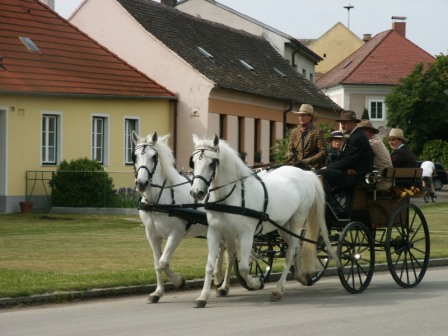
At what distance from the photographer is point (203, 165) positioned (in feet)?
43.5

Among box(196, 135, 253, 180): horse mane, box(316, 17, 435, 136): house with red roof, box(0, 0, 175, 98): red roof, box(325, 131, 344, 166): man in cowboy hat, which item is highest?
box(316, 17, 435, 136): house with red roof

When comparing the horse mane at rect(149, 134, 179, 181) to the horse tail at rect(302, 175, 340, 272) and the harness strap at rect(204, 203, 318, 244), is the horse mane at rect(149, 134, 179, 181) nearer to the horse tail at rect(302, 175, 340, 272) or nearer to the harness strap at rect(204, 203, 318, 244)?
the harness strap at rect(204, 203, 318, 244)

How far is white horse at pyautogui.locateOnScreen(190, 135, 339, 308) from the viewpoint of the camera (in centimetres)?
1338

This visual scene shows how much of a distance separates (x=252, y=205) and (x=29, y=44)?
24.5 metres

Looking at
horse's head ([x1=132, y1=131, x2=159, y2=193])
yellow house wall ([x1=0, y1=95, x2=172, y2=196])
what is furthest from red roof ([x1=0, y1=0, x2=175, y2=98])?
horse's head ([x1=132, y1=131, x2=159, y2=193])

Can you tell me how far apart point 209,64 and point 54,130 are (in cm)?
1112

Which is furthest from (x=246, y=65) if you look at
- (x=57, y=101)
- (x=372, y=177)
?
(x=372, y=177)

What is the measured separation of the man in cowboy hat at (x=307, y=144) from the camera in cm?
1581

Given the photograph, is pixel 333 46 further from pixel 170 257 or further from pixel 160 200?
→ pixel 170 257

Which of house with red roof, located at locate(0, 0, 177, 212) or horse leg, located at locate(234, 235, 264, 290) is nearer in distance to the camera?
horse leg, located at locate(234, 235, 264, 290)

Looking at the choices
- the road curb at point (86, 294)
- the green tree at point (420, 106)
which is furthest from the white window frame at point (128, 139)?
the green tree at point (420, 106)

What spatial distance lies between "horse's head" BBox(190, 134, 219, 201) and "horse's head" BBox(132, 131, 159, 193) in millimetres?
847

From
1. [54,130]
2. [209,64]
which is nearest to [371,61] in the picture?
[209,64]

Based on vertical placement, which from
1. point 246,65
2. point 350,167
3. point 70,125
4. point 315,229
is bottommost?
point 315,229
